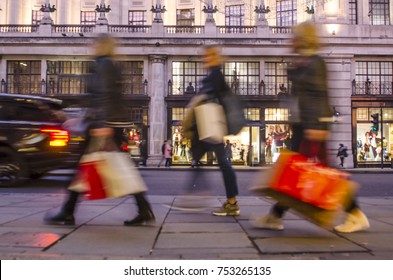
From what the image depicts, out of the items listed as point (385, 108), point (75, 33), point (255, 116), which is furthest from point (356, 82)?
point (75, 33)

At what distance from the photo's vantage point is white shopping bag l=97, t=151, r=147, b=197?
4.20 meters

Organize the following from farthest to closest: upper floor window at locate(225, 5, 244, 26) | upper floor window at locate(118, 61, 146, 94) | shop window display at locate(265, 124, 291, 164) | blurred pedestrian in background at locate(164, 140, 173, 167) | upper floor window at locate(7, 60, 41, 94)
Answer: upper floor window at locate(225, 5, 244, 26)
upper floor window at locate(7, 60, 41, 94)
upper floor window at locate(118, 61, 146, 94)
shop window display at locate(265, 124, 291, 164)
blurred pedestrian in background at locate(164, 140, 173, 167)

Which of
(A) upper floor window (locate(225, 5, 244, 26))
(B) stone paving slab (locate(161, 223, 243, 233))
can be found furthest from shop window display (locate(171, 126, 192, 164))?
(B) stone paving slab (locate(161, 223, 243, 233))

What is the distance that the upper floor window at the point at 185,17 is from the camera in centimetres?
2872

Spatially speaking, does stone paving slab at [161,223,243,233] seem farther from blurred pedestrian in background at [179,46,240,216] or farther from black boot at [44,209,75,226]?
black boot at [44,209,75,226]

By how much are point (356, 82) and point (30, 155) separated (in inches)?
925

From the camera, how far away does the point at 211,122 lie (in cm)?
505

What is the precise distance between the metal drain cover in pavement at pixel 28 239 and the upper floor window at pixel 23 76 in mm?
25364

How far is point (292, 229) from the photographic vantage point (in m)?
4.48

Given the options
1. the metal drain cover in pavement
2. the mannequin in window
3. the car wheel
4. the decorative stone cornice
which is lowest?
the metal drain cover in pavement

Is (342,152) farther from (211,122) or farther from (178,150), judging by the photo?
(211,122)

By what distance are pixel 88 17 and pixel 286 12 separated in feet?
46.2

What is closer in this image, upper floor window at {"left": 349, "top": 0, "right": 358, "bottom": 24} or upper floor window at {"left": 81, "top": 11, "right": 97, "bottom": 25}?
upper floor window at {"left": 349, "top": 0, "right": 358, "bottom": 24}

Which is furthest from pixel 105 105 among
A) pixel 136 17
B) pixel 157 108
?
pixel 136 17
